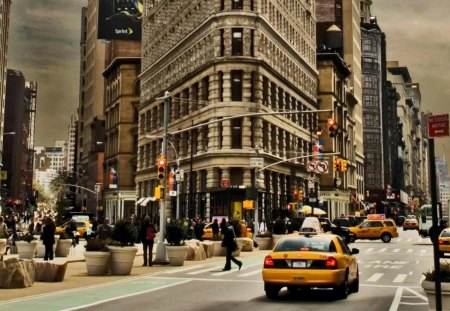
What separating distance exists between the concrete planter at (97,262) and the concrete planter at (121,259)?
0.24m

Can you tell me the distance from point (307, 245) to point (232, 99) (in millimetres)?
48572

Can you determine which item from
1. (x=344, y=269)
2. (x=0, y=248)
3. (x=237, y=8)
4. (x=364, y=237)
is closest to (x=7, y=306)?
(x=344, y=269)

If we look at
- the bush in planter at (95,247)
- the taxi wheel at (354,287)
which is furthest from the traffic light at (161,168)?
the taxi wheel at (354,287)

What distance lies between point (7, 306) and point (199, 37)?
189 ft

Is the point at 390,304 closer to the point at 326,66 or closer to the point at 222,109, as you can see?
the point at 222,109

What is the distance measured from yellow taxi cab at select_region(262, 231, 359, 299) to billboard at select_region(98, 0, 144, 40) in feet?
431

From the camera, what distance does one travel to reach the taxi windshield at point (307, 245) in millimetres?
15680

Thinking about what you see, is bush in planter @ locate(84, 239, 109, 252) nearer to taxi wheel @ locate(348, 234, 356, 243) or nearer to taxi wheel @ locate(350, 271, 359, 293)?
taxi wheel @ locate(350, 271, 359, 293)

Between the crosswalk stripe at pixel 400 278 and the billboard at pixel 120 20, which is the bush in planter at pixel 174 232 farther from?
the billboard at pixel 120 20

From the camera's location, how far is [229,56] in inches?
2520

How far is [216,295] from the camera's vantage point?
16422mm

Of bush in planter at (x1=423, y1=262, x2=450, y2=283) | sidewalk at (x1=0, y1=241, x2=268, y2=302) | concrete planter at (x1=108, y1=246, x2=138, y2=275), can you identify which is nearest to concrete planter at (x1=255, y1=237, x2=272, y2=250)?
sidewalk at (x1=0, y1=241, x2=268, y2=302)

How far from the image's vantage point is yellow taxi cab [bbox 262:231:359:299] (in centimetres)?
1503

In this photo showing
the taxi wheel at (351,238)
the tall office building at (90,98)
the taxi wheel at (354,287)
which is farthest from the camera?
the tall office building at (90,98)
